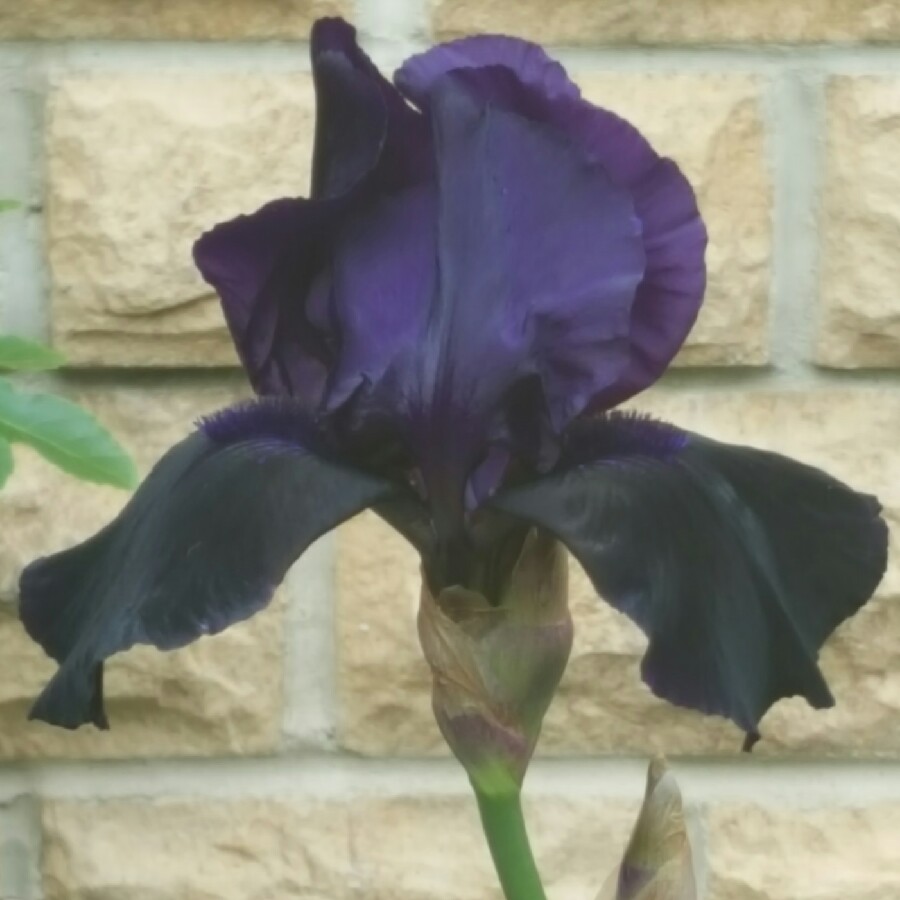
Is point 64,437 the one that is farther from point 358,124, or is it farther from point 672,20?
point 672,20

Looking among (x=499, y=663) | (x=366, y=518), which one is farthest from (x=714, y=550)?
(x=366, y=518)

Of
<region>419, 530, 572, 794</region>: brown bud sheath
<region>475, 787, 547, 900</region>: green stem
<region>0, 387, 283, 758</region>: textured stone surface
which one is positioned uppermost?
<region>419, 530, 572, 794</region>: brown bud sheath

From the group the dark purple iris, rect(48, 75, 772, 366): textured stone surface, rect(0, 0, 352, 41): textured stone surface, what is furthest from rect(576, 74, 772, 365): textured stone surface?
the dark purple iris

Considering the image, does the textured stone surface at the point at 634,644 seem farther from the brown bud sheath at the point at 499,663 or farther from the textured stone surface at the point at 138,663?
the brown bud sheath at the point at 499,663

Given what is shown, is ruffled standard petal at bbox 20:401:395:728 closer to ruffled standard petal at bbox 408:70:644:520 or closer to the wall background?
ruffled standard petal at bbox 408:70:644:520

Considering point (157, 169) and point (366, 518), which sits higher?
point (157, 169)
